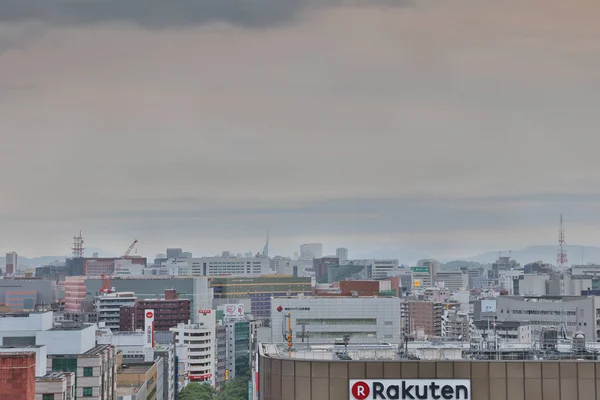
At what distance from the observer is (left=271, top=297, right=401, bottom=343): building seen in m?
129

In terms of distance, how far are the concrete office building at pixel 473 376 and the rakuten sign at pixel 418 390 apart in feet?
0.21

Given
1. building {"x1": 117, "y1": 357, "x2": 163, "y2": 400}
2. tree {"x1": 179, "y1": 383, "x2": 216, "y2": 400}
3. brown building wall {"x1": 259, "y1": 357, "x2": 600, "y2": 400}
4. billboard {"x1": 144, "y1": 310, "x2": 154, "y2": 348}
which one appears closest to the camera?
brown building wall {"x1": 259, "y1": 357, "x2": 600, "y2": 400}

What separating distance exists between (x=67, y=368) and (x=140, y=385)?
957 inches

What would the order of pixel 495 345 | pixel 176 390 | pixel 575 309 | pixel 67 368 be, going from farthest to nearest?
pixel 575 309 < pixel 176 390 < pixel 67 368 < pixel 495 345

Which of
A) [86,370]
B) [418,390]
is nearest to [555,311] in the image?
[86,370]

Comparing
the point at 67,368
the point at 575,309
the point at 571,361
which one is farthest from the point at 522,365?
the point at 575,309

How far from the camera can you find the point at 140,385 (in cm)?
10456

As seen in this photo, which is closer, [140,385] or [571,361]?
[571,361]

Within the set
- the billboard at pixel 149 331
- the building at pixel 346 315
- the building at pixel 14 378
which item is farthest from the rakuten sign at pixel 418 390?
the billboard at pixel 149 331

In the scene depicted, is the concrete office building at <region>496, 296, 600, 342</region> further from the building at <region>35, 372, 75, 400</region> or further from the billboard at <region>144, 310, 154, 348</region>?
the building at <region>35, 372, 75, 400</region>

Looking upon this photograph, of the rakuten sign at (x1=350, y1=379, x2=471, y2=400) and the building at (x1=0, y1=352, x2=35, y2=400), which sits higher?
the rakuten sign at (x1=350, y1=379, x2=471, y2=400)

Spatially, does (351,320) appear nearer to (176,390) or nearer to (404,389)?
(176,390)

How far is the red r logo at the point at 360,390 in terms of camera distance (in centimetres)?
3086

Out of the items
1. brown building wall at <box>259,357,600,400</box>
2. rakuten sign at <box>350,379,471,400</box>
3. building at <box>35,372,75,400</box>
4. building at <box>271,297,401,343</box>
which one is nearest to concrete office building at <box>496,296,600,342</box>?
building at <box>271,297,401,343</box>
